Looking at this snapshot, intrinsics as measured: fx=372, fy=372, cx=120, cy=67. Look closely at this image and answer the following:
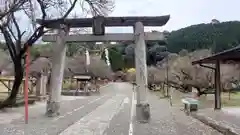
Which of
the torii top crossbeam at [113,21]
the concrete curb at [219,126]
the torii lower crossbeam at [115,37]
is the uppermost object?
the torii top crossbeam at [113,21]

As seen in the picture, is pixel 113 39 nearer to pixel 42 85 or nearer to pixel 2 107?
pixel 2 107

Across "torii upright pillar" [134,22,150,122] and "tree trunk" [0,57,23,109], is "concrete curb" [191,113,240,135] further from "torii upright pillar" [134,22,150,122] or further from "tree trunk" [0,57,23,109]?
"tree trunk" [0,57,23,109]

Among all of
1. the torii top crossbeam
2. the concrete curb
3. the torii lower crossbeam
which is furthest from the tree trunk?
the concrete curb

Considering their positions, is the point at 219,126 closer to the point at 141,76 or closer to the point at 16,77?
the point at 141,76

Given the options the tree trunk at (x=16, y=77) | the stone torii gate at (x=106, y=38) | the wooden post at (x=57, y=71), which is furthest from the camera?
the tree trunk at (x=16, y=77)

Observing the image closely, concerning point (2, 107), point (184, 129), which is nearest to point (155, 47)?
point (2, 107)

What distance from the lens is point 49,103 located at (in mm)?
17656

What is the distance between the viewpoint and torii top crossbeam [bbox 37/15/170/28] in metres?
17.3

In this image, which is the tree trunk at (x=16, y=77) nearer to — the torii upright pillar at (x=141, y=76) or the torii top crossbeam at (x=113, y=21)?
the torii top crossbeam at (x=113, y=21)

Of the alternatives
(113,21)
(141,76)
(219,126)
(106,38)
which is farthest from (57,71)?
(219,126)

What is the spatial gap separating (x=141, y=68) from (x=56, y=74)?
13.7 feet

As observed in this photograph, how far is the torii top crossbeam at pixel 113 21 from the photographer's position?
17.3 metres

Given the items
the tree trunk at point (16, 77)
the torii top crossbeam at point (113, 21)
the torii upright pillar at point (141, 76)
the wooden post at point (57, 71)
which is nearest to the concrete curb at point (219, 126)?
the torii upright pillar at point (141, 76)

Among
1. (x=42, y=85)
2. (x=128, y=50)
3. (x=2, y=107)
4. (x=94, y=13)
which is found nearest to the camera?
(x=94, y=13)
